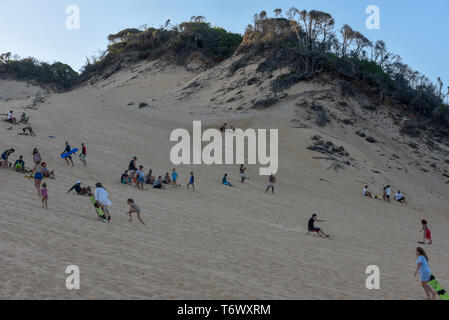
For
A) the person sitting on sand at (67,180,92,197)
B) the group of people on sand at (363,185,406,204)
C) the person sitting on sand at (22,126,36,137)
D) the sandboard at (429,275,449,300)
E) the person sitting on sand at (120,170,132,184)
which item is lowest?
the sandboard at (429,275,449,300)

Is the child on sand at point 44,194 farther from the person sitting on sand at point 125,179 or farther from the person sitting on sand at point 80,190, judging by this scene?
the person sitting on sand at point 125,179

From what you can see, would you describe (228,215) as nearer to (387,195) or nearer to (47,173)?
(47,173)

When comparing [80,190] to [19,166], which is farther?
[19,166]

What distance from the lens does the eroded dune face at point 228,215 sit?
6004mm

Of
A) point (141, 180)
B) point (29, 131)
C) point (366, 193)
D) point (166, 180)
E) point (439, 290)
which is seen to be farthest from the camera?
point (366, 193)

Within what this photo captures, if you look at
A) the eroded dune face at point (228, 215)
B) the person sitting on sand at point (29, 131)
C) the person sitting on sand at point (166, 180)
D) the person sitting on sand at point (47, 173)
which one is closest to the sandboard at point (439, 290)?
the eroded dune face at point (228, 215)

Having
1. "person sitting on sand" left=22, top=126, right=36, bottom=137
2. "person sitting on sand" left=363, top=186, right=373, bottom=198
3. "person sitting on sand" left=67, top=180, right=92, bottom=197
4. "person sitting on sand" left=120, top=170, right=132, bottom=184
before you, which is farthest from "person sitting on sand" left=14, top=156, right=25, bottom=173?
"person sitting on sand" left=363, top=186, right=373, bottom=198

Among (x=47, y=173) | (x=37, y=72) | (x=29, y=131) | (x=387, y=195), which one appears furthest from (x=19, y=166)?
(x=37, y=72)

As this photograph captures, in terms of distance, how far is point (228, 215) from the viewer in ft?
42.1

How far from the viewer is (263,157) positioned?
2673 centimetres

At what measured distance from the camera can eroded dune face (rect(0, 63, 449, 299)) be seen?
19.7ft

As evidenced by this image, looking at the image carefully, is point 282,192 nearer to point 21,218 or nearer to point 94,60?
point 21,218

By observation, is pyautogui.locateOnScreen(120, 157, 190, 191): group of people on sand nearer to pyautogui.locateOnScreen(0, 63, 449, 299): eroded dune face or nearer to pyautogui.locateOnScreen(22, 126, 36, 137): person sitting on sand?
pyautogui.locateOnScreen(0, 63, 449, 299): eroded dune face
